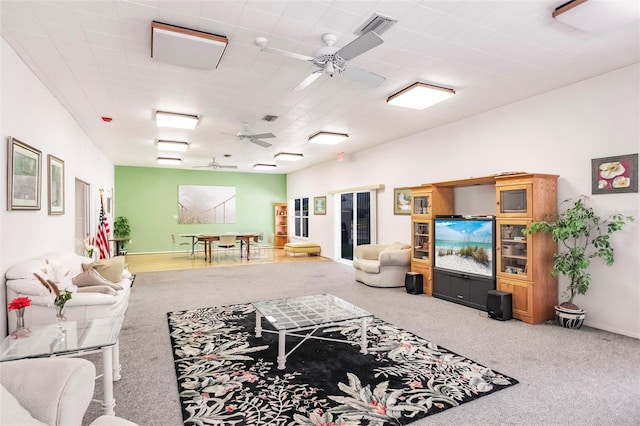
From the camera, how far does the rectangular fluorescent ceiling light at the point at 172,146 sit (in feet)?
25.0

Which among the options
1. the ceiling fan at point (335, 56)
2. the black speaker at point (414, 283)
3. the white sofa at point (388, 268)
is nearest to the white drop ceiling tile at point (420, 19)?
the ceiling fan at point (335, 56)

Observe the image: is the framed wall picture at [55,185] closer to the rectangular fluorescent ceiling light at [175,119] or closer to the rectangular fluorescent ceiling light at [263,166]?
the rectangular fluorescent ceiling light at [175,119]

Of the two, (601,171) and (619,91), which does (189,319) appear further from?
(619,91)

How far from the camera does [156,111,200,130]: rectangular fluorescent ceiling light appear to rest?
5344 millimetres

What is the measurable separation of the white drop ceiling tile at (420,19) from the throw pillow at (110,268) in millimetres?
4307

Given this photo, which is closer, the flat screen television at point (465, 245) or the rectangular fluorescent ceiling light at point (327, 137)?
the flat screen television at point (465, 245)

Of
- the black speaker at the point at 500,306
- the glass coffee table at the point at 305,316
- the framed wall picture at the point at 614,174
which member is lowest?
the black speaker at the point at 500,306

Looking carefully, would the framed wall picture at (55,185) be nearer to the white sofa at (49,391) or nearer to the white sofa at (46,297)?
the white sofa at (46,297)

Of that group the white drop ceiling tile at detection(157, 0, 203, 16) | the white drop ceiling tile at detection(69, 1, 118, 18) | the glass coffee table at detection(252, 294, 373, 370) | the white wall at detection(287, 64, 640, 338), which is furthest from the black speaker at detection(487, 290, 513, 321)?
the white drop ceiling tile at detection(69, 1, 118, 18)

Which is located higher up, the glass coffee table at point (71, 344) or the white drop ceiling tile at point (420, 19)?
the white drop ceiling tile at point (420, 19)

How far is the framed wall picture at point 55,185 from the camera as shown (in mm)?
4289

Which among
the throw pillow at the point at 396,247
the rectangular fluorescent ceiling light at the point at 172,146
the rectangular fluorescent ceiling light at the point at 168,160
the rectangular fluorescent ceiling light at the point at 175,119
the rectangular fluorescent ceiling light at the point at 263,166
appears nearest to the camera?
the rectangular fluorescent ceiling light at the point at 175,119

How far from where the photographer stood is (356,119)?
5.81 metres

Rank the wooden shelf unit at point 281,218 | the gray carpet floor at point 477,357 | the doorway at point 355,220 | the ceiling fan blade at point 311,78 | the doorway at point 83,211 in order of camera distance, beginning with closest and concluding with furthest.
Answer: the gray carpet floor at point 477,357
the ceiling fan blade at point 311,78
the doorway at point 83,211
the doorway at point 355,220
the wooden shelf unit at point 281,218
